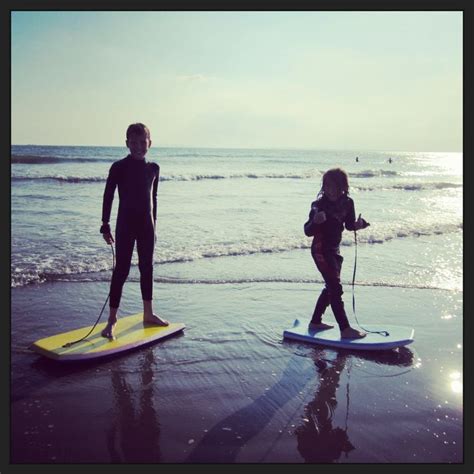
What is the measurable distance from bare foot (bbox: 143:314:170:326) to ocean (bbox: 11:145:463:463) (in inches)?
11.5

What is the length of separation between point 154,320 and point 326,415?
94.3 inches

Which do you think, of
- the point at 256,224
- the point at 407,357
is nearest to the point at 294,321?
the point at 407,357

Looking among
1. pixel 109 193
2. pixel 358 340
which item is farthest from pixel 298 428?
pixel 109 193

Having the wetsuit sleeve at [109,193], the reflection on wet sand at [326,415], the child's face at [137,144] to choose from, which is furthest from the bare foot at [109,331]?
the reflection on wet sand at [326,415]

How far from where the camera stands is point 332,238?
16.5 ft

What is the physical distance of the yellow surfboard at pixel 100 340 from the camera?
4.37 m

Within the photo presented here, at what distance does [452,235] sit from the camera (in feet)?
37.5

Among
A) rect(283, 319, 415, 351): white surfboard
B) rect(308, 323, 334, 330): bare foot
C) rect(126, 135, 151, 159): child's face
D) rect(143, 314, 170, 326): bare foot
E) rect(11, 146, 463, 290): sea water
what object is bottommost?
rect(283, 319, 415, 351): white surfboard

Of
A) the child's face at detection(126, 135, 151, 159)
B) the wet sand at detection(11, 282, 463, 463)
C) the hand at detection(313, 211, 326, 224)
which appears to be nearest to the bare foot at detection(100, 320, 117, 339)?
the wet sand at detection(11, 282, 463, 463)

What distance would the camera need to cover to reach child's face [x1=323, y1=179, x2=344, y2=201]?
16.0 feet

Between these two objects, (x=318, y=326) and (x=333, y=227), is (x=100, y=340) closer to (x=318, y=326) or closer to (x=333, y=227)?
(x=318, y=326)

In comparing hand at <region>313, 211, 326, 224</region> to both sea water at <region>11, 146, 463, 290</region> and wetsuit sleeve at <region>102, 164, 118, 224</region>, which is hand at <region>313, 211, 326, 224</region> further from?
wetsuit sleeve at <region>102, 164, 118, 224</region>

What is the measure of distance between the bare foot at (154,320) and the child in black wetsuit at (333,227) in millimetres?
1785

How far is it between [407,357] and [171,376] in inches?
89.3
